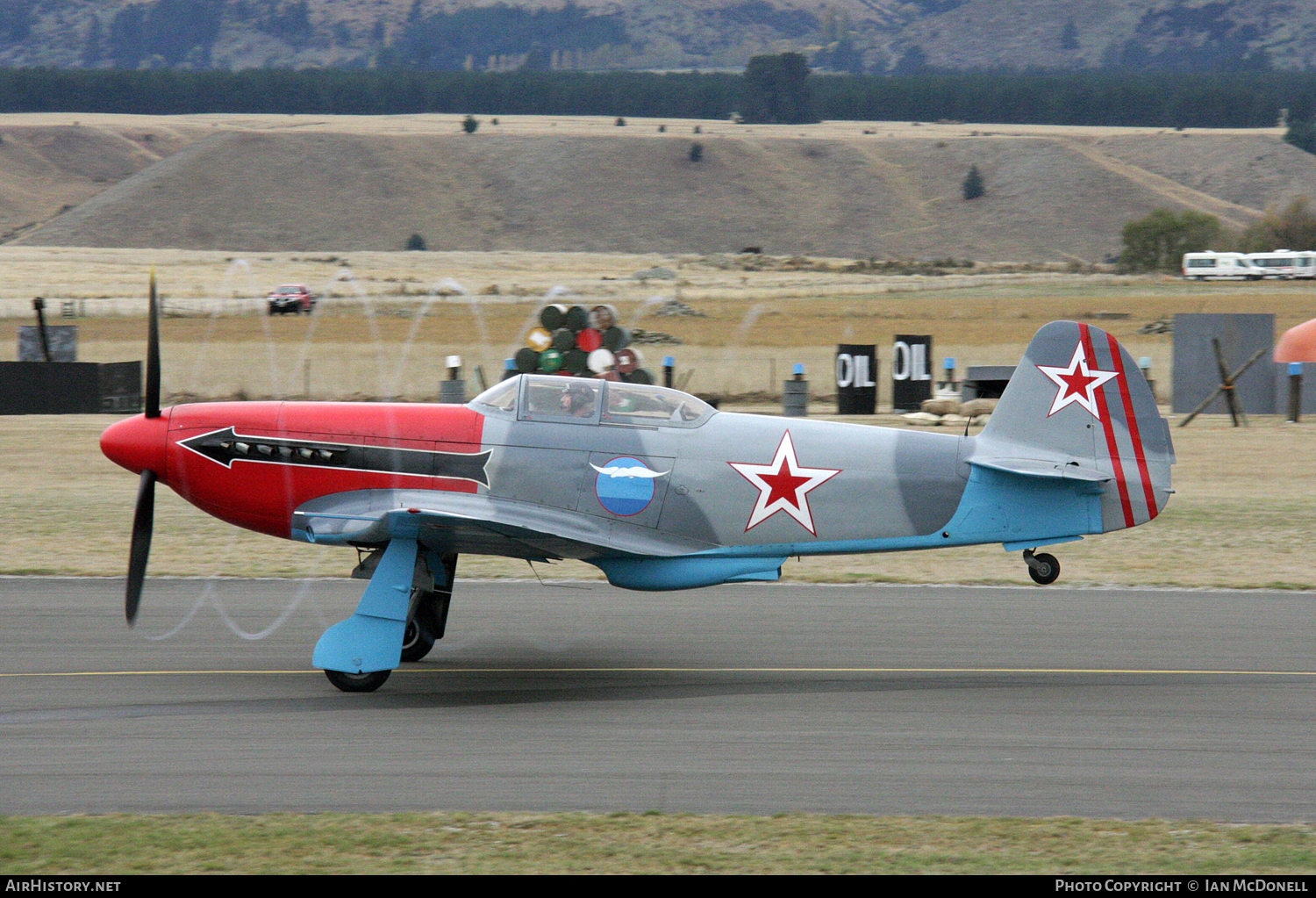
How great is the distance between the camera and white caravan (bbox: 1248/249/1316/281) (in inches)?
3179

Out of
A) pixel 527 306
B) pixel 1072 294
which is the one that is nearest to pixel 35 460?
pixel 527 306

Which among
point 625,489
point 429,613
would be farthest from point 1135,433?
point 429,613

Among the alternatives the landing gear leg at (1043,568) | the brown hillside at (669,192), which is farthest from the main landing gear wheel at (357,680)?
the brown hillside at (669,192)

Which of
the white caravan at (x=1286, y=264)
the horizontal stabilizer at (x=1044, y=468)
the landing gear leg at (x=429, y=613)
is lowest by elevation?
the landing gear leg at (x=429, y=613)

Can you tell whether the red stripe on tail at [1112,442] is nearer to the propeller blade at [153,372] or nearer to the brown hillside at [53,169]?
the propeller blade at [153,372]

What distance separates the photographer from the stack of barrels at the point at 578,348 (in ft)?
81.3

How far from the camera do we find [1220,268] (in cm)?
8431

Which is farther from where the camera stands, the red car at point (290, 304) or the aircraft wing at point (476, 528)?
the red car at point (290, 304)

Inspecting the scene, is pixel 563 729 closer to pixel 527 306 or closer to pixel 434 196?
pixel 527 306

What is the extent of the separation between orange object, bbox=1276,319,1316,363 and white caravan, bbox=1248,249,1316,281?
5456 cm

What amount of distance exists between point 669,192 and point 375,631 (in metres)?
162

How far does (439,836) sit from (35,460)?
17797mm

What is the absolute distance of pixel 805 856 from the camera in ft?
20.5

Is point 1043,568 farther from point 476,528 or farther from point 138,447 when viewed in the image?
point 138,447
